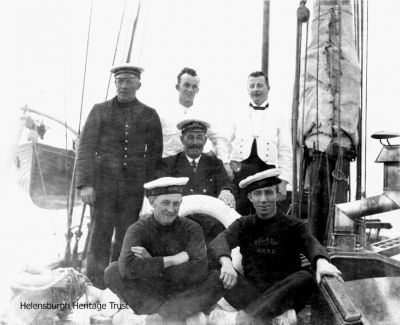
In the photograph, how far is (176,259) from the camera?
3295mm

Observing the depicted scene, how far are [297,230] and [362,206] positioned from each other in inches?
37.0

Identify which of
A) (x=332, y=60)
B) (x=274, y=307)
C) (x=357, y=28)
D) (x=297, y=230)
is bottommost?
(x=274, y=307)

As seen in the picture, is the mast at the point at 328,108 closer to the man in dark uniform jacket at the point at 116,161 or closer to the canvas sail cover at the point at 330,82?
the canvas sail cover at the point at 330,82

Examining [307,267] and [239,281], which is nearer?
[239,281]

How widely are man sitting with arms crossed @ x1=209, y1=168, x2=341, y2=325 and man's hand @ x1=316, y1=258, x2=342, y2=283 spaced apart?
6 centimetres

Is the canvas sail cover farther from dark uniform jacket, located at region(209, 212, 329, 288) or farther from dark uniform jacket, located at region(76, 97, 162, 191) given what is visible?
dark uniform jacket, located at region(209, 212, 329, 288)

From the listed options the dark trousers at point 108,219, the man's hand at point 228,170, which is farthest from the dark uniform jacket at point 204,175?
the dark trousers at point 108,219

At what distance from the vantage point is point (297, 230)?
3.41m

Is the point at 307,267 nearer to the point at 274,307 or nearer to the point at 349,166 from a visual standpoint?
the point at 274,307

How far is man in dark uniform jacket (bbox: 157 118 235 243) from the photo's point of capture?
164 inches

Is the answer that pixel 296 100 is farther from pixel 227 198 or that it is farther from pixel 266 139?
pixel 227 198

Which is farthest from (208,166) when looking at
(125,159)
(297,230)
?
(297,230)

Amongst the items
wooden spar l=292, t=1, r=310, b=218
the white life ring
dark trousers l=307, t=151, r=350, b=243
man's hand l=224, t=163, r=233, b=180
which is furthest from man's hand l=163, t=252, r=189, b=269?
dark trousers l=307, t=151, r=350, b=243

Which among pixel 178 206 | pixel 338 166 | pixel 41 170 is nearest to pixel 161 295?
pixel 178 206
